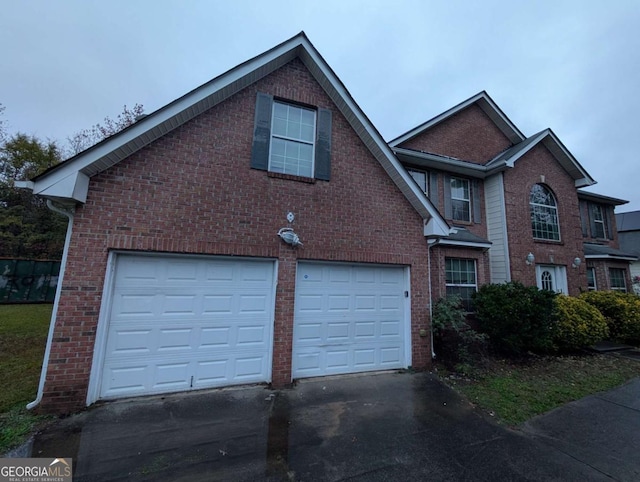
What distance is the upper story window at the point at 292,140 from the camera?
6.16 meters

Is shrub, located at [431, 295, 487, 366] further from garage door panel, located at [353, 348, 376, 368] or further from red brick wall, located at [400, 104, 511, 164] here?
red brick wall, located at [400, 104, 511, 164]

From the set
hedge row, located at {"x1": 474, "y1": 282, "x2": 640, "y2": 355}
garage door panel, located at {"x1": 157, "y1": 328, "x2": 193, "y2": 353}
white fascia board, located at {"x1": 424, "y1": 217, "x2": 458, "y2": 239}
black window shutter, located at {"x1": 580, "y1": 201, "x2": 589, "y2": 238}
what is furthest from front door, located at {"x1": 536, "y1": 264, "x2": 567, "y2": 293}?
garage door panel, located at {"x1": 157, "y1": 328, "x2": 193, "y2": 353}

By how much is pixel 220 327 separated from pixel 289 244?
2080 mm

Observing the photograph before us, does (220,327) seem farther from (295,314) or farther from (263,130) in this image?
(263,130)

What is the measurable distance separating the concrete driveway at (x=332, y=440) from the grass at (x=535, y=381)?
304 mm

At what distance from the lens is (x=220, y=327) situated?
5.20m

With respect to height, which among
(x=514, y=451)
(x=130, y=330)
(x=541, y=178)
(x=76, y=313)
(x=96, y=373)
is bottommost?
(x=514, y=451)

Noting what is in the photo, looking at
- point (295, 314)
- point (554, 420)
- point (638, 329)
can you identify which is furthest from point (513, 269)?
point (295, 314)

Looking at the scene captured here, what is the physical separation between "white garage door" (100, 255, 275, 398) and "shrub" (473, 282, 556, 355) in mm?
6027

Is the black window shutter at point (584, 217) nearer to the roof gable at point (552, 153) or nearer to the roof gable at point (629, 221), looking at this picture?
the roof gable at point (552, 153)

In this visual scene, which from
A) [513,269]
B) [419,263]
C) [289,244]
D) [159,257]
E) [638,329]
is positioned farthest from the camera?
[513,269]

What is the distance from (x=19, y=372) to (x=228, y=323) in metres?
4.28

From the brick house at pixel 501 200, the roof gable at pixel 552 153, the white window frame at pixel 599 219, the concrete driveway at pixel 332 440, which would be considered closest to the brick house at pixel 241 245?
the concrete driveway at pixel 332 440

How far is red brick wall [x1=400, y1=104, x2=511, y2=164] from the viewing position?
1106 cm
